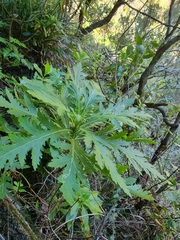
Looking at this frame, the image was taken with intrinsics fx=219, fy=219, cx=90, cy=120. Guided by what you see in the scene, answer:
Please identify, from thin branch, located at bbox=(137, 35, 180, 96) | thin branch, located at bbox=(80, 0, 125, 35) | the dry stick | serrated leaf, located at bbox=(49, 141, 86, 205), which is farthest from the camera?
thin branch, located at bbox=(80, 0, 125, 35)

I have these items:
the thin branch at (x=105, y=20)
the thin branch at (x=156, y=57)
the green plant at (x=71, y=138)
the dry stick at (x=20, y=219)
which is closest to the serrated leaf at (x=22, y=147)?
the green plant at (x=71, y=138)

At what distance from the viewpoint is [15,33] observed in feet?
5.16

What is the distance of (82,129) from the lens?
24.7 inches

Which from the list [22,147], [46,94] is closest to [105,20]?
[46,94]

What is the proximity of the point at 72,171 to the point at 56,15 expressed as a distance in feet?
4.73

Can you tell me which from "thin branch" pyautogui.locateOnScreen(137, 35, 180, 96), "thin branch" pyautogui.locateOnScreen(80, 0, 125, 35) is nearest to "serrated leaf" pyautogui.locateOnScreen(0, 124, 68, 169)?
"thin branch" pyautogui.locateOnScreen(137, 35, 180, 96)

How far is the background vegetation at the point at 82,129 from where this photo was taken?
59 centimetres

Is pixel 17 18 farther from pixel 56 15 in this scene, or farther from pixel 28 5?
pixel 56 15

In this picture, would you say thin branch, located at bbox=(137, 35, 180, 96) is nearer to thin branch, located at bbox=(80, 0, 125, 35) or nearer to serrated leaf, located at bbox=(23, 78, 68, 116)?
thin branch, located at bbox=(80, 0, 125, 35)

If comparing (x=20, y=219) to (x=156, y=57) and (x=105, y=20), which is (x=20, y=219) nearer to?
(x=156, y=57)

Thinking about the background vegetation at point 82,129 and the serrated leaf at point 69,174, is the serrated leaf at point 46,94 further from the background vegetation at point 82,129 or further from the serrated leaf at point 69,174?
the serrated leaf at point 69,174

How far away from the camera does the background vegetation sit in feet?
1.93

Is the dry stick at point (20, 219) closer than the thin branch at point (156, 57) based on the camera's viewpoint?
Yes

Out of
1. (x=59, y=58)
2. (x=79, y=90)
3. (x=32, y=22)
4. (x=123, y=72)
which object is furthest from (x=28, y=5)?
(x=79, y=90)
